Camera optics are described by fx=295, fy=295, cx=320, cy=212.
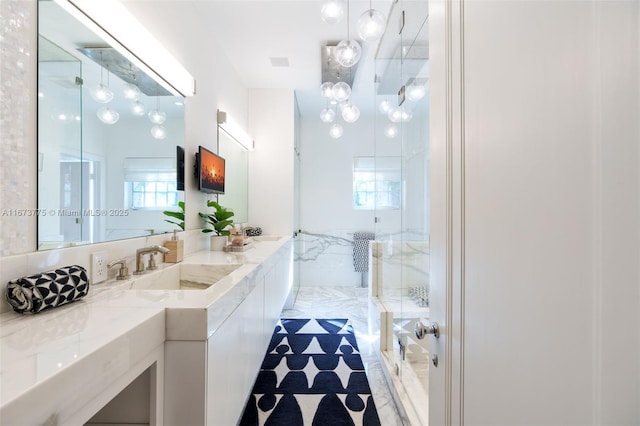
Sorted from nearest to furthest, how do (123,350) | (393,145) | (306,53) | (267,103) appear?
(123,350), (393,145), (306,53), (267,103)

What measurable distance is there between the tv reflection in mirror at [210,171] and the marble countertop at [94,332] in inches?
42.6

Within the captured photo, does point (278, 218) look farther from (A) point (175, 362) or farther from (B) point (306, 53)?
(A) point (175, 362)

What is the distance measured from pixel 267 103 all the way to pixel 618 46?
382cm

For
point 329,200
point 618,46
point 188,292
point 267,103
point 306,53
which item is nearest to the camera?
point 618,46

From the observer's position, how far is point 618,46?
1.00ft

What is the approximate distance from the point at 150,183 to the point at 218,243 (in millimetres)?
852

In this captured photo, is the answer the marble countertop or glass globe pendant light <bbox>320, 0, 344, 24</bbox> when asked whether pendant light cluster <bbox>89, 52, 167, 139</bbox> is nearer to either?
the marble countertop

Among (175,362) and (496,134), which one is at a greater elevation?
(496,134)

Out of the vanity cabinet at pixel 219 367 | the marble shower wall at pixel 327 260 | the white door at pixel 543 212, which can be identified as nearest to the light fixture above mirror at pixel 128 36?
the vanity cabinet at pixel 219 367

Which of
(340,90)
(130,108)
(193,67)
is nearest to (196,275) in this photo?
(130,108)

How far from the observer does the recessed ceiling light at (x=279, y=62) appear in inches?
120

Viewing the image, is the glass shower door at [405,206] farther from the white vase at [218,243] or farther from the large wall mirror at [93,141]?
the large wall mirror at [93,141]

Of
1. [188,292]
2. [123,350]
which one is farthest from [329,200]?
[123,350]

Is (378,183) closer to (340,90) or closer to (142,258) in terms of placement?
(340,90)
